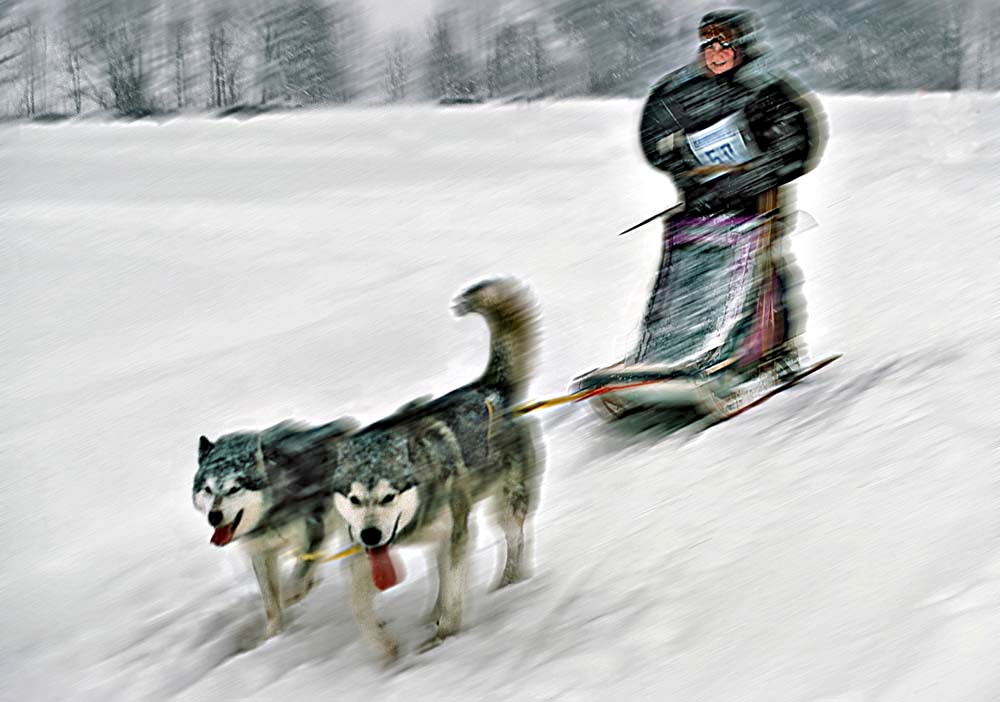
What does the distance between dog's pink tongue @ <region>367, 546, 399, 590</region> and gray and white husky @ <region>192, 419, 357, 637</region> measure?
207 millimetres

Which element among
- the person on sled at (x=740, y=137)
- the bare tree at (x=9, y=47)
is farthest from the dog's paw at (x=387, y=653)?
the bare tree at (x=9, y=47)

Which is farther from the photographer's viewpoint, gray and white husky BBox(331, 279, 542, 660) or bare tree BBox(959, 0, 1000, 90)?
bare tree BBox(959, 0, 1000, 90)

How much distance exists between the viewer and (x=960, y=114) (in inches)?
345

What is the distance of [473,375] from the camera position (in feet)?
16.6

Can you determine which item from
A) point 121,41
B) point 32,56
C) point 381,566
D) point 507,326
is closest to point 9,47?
point 32,56

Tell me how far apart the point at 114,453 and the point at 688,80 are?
9.40ft

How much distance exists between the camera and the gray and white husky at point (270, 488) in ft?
7.81

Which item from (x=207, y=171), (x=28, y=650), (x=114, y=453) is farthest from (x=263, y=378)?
(x=207, y=171)

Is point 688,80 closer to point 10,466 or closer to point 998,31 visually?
point 10,466

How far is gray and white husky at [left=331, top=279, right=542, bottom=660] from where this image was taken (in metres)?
2.24

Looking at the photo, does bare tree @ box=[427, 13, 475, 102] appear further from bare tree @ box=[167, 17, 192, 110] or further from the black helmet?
the black helmet

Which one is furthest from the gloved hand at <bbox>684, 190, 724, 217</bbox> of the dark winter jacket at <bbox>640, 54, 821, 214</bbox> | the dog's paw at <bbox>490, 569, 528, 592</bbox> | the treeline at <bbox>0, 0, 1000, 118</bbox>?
the treeline at <bbox>0, 0, 1000, 118</bbox>

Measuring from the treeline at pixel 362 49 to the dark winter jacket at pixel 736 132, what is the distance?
3232 millimetres

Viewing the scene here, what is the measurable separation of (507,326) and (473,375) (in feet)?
8.03
